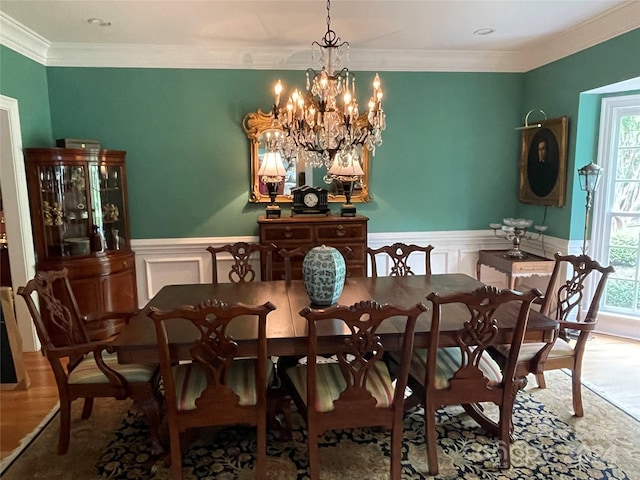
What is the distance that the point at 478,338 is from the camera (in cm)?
216

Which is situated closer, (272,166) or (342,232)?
(272,166)

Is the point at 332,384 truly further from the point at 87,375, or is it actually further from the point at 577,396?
the point at 577,396

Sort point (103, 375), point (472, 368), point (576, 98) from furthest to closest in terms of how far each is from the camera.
→ 1. point (576, 98)
2. point (103, 375)
3. point (472, 368)

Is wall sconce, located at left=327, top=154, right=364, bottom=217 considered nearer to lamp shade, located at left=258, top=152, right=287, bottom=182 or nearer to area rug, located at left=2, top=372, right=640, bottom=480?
lamp shade, located at left=258, top=152, right=287, bottom=182

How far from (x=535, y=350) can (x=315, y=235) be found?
2.16 metres

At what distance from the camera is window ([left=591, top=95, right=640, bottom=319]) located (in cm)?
389

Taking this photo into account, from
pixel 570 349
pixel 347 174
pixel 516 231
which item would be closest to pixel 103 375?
pixel 347 174

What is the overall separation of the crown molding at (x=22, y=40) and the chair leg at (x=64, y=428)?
279 centimetres

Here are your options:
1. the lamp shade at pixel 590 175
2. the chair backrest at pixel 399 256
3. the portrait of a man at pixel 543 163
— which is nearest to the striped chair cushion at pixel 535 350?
the chair backrest at pixel 399 256

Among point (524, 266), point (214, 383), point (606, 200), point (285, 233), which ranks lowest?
point (214, 383)

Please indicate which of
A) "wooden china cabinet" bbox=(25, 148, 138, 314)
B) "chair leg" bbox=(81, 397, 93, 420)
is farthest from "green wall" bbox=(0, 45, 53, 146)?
"chair leg" bbox=(81, 397, 93, 420)

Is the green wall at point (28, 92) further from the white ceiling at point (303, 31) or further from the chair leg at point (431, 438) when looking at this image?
the chair leg at point (431, 438)

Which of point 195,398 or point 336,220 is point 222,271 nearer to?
point 336,220

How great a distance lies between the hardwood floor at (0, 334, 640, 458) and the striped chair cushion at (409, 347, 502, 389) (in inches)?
37.7
